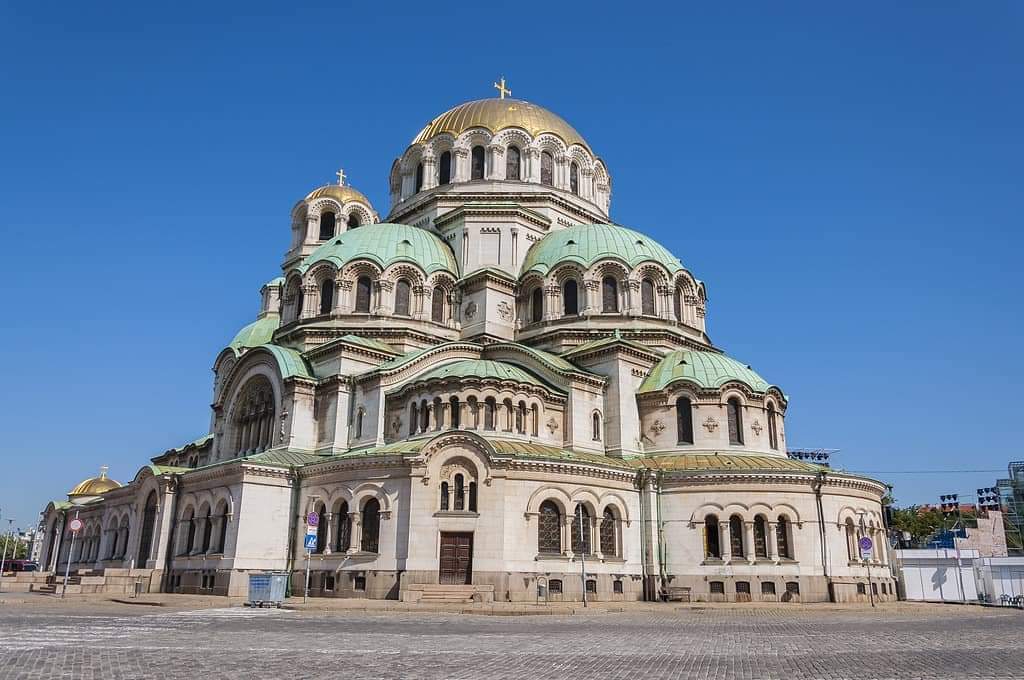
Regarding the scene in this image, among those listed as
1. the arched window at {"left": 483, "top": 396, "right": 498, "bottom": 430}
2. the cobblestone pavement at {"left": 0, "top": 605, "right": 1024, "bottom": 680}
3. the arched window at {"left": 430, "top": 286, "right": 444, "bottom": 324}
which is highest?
the arched window at {"left": 430, "top": 286, "right": 444, "bottom": 324}

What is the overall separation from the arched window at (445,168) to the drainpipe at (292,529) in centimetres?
2229

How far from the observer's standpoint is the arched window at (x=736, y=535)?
117ft

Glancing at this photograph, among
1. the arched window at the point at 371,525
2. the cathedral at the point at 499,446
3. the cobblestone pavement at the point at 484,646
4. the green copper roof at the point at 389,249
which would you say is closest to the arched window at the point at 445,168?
the cathedral at the point at 499,446

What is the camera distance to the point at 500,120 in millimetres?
50938

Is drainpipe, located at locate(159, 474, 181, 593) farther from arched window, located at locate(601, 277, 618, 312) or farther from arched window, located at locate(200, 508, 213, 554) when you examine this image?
arched window, located at locate(601, 277, 618, 312)

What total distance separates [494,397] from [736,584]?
13.0 m

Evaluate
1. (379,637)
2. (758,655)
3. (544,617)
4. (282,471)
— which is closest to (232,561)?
(282,471)

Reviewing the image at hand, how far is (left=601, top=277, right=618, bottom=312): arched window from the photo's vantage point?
43344 millimetres

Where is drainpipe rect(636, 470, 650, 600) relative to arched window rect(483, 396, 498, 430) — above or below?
below

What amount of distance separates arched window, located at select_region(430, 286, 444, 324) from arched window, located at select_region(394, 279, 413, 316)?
1270 mm

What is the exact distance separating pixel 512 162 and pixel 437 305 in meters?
11.5

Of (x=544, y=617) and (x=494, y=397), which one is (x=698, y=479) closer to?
(x=494, y=397)

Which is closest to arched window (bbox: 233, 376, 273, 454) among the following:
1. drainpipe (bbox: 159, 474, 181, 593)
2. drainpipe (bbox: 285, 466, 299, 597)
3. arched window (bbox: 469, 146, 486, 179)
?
drainpipe (bbox: 159, 474, 181, 593)

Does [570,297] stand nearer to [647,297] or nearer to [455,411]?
[647,297]
